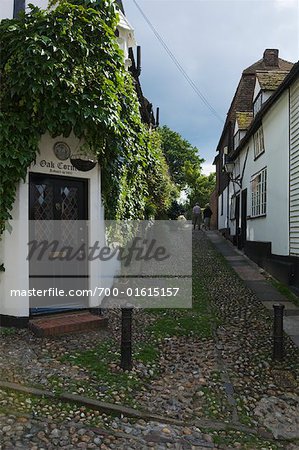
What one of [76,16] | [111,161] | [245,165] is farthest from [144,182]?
[245,165]

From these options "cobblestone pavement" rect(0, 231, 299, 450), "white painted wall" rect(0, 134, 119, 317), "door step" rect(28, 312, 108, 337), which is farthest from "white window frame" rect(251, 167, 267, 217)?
"white painted wall" rect(0, 134, 119, 317)

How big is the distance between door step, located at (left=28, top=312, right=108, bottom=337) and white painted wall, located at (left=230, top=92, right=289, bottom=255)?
17.4 feet

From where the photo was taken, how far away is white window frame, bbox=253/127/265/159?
40.7 feet

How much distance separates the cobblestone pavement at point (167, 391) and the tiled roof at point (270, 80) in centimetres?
887

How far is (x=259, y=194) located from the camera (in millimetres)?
12945

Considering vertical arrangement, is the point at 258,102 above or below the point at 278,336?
above

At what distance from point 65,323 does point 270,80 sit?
1095 cm

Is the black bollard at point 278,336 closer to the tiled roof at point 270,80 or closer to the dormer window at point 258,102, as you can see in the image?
the tiled roof at point 270,80

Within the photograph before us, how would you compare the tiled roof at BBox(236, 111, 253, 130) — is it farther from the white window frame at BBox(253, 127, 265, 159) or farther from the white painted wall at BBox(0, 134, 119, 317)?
the white painted wall at BBox(0, 134, 119, 317)

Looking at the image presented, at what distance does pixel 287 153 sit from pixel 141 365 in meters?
6.71

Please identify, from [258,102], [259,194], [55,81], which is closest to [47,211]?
[55,81]

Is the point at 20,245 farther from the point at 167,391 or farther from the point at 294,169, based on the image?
the point at 294,169

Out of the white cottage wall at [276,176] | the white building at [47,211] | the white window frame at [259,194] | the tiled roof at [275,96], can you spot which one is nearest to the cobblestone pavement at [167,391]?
the white building at [47,211]

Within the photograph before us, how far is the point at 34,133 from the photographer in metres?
5.57
